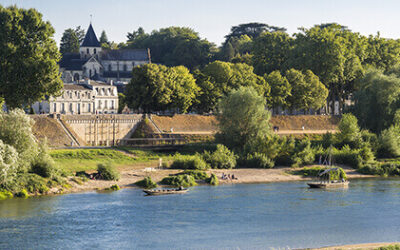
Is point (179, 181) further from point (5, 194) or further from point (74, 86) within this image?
point (74, 86)

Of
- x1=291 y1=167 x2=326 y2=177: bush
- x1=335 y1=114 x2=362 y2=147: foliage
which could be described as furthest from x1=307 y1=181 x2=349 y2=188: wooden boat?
x1=335 y1=114 x2=362 y2=147: foliage

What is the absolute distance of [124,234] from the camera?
55.8m

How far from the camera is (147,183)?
8150 centimetres

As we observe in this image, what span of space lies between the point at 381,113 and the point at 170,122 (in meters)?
39.6

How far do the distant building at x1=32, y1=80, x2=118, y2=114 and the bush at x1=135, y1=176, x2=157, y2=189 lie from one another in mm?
51161

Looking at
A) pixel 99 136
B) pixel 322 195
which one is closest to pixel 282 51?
pixel 99 136

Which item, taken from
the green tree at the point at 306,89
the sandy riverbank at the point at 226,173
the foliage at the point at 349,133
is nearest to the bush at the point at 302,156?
the sandy riverbank at the point at 226,173

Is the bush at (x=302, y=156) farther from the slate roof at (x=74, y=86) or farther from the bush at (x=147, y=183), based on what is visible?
the slate roof at (x=74, y=86)

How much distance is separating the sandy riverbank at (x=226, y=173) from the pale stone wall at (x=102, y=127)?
24.3m

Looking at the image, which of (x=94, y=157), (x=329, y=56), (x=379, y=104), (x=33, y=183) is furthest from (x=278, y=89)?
(x=33, y=183)

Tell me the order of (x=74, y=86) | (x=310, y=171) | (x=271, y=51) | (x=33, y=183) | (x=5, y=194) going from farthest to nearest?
1. (x=271, y=51)
2. (x=74, y=86)
3. (x=310, y=171)
4. (x=33, y=183)
5. (x=5, y=194)

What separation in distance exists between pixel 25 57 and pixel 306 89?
227 ft

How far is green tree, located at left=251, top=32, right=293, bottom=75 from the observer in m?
160

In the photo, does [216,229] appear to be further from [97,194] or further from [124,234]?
[97,194]
